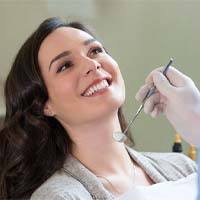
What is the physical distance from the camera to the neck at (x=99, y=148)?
1246mm

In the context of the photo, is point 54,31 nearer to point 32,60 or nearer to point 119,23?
point 32,60

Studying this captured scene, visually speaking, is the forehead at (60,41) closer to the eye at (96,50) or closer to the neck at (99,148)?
the eye at (96,50)

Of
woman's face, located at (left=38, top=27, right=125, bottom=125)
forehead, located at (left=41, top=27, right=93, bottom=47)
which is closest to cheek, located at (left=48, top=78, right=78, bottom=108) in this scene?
woman's face, located at (left=38, top=27, right=125, bottom=125)

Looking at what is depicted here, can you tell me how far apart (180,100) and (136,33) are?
1005mm

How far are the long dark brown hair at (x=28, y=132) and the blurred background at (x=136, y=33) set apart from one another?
55 centimetres

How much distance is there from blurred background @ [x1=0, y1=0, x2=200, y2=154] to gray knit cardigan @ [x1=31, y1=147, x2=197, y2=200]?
621 millimetres

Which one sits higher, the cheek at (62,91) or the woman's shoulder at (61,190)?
the cheek at (62,91)

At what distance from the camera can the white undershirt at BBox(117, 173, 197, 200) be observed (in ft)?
3.75

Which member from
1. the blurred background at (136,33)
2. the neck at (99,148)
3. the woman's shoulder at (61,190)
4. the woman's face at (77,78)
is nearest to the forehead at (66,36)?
the woman's face at (77,78)

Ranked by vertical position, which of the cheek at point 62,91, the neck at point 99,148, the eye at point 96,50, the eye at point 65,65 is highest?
the eye at point 96,50

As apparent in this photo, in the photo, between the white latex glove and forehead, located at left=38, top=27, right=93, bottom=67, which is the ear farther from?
the white latex glove

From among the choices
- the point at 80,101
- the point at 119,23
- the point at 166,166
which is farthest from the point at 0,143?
the point at 119,23

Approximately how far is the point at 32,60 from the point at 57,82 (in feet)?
0.36

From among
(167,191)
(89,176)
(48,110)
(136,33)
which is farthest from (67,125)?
(136,33)
